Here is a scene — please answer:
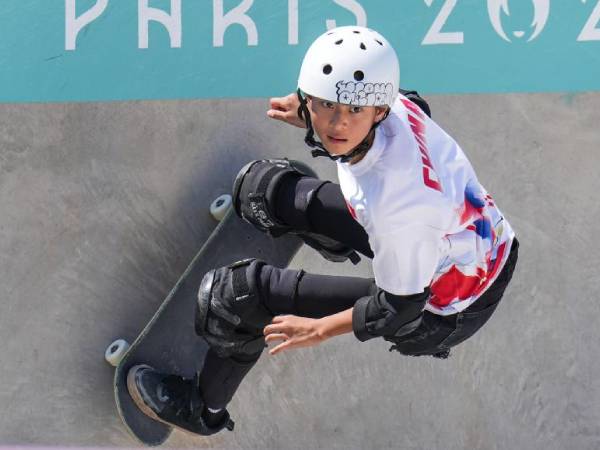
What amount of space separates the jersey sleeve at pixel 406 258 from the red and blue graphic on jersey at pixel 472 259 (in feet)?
0.62

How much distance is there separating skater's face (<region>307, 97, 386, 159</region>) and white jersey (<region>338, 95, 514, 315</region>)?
2.0 inches

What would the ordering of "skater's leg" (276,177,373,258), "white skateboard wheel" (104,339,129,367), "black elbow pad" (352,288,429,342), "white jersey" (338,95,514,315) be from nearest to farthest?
1. "white jersey" (338,95,514,315)
2. "black elbow pad" (352,288,429,342)
3. "skater's leg" (276,177,373,258)
4. "white skateboard wheel" (104,339,129,367)

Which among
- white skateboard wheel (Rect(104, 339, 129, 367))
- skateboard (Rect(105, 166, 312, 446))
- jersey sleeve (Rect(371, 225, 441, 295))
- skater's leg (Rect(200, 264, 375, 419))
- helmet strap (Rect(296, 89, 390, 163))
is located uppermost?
helmet strap (Rect(296, 89, 390, 163))

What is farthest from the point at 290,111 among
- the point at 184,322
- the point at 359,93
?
the point at 184,322

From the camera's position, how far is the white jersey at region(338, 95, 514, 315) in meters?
2.85

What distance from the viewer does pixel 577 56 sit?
422 cm

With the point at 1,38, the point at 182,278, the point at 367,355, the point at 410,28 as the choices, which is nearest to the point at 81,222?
the point at 182,278

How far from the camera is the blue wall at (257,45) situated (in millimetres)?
4230

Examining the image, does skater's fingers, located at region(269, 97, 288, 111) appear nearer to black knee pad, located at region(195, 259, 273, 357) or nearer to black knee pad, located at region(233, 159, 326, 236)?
black knee pad, located at region(233, 159, 326, 236)

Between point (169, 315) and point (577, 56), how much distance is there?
6.41ft

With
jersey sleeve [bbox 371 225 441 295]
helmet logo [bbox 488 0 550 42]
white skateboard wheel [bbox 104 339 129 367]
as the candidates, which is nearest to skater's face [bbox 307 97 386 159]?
jersey sleeve [bbox 371 225 441 295]

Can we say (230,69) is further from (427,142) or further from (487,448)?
(487,448)

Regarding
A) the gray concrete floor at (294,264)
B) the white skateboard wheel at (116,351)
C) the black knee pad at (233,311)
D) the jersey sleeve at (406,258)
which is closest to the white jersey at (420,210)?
the jersey sleeve at (406,258)

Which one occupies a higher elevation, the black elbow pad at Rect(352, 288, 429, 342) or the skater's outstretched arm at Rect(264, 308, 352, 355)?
the black elbow pad at Rect(352, 288, 429, 342)
